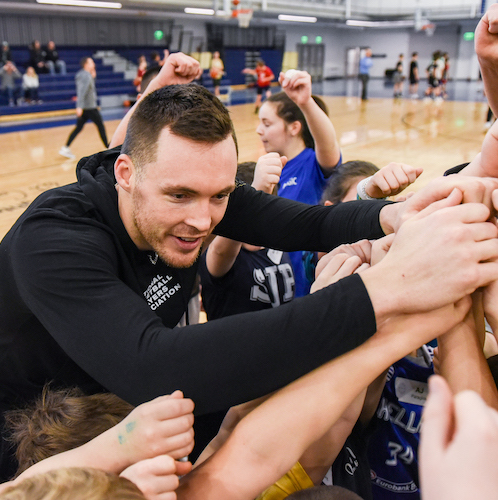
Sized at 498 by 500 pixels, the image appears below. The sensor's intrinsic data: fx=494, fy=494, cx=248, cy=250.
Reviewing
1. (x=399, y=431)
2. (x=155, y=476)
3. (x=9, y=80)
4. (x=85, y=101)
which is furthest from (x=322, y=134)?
(x=9, y=80)

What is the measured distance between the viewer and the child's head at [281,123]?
3.16m

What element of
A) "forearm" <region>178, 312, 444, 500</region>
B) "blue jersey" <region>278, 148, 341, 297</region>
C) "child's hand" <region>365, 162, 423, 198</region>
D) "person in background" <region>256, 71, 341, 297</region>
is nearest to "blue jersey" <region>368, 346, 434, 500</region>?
"forearm" <region>178, 312, 444, 500</region>

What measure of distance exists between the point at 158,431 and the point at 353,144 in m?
9.37

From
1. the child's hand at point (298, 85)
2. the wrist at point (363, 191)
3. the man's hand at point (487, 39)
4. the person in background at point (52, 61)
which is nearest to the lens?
the man's hand at point (487, 39)

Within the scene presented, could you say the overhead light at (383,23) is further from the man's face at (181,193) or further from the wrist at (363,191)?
the man's face at (181,193)

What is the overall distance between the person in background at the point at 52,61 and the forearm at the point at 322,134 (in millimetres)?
15932

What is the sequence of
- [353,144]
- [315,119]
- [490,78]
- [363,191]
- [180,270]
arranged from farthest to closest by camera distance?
[353,144] → [315,119] → [363,191] → [180,270] → [490,78]

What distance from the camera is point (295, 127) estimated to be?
3.16 metres

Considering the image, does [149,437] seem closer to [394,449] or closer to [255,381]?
[255,381]

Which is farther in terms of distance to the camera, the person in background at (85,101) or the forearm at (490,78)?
the person in background at (85,101)

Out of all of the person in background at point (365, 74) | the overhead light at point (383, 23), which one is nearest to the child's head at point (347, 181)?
the person in background at point (365, 74)

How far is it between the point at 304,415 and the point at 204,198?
2.00 ft

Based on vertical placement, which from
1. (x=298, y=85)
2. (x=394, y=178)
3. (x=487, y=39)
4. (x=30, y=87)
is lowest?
(x=30, y=87)

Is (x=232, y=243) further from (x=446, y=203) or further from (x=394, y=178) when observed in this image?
(x=446, y=203)
